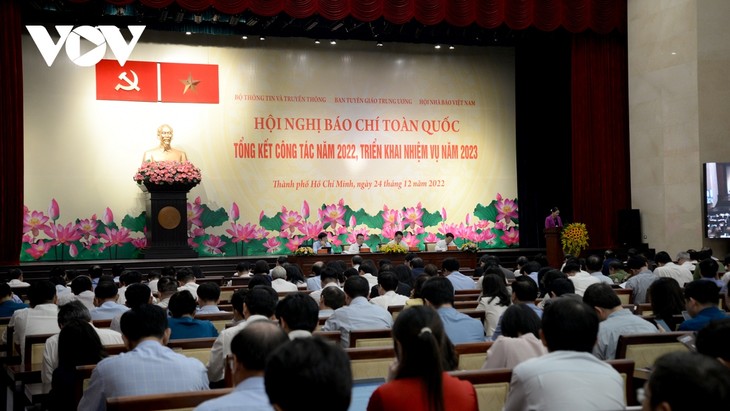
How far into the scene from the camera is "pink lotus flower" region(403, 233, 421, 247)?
49.1 feet

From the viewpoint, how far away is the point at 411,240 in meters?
15.0

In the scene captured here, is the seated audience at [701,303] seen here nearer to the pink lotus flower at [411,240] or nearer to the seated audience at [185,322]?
the seated audience at [185,322]

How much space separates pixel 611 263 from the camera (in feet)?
28.6

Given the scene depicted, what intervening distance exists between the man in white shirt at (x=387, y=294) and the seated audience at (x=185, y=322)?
4.85 feet

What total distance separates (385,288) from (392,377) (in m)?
3.63

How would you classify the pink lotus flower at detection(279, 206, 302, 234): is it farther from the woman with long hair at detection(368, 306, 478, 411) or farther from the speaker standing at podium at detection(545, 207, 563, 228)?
the woman with long hair at detection(368, 306, 478, 411)

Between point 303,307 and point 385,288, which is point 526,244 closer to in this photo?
point 385,288

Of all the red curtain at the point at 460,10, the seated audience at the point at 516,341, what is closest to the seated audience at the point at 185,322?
the seated audience at the point at 516,341

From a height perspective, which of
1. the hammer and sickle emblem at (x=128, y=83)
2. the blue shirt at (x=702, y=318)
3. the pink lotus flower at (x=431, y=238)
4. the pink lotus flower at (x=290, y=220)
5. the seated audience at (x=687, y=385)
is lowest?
the blue shirt at (x=702, y=318)

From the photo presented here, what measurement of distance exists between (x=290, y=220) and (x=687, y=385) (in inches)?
512

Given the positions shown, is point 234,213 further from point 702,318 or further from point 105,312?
point 702,318

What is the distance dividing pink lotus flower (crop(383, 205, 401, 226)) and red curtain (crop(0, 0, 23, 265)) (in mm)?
6102

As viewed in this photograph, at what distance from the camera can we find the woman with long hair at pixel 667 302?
15.6 ft

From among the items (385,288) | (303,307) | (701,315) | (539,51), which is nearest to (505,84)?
(539,51)
